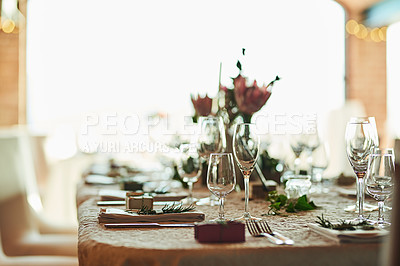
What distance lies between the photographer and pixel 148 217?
1250 mm

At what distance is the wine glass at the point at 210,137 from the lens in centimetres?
162

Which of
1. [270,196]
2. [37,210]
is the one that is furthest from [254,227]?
[37,210]

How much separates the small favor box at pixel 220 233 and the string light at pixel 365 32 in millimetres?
6514

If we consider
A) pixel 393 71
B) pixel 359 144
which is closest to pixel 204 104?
pixel 359 144

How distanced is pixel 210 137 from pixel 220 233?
65cm

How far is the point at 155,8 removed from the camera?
23.5 feet

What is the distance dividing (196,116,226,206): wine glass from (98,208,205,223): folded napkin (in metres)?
0.35

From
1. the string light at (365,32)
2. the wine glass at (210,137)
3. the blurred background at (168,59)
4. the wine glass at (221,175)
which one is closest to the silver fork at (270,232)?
the wine glass at (221,175)

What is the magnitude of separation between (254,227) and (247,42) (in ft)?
20.3

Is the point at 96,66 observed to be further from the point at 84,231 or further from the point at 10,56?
the point at 84,231

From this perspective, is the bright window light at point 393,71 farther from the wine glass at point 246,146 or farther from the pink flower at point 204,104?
the wine glass at point 246,146

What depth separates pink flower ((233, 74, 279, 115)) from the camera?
65.0 inches

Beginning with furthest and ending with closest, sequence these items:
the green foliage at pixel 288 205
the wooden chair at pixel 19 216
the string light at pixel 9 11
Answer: the string light at pixel 9 11
the wooden chair at pixel 19 216
the green foliage at pixel 288 205

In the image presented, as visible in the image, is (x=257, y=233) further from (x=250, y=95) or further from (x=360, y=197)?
(x=250, y=95)
